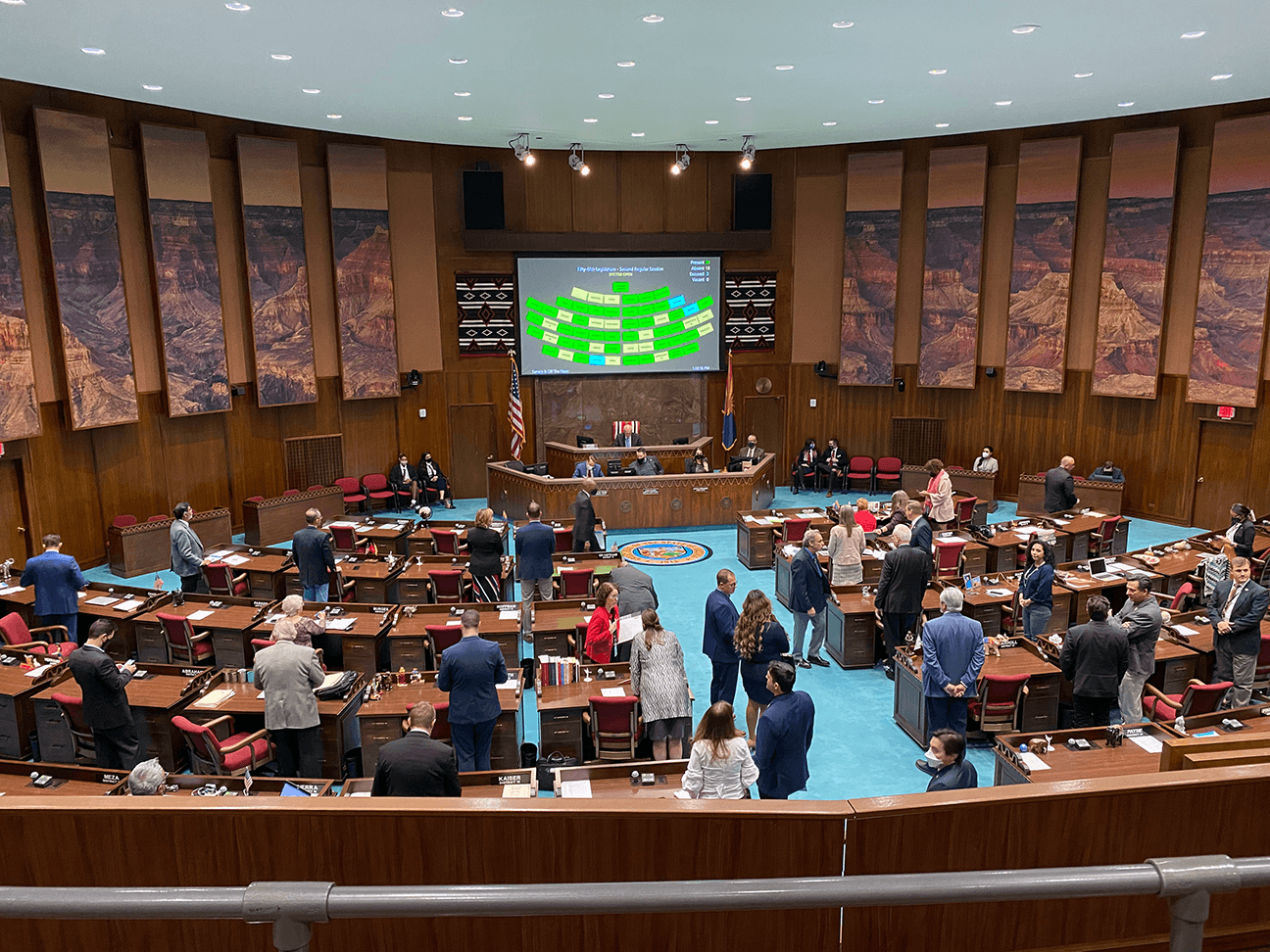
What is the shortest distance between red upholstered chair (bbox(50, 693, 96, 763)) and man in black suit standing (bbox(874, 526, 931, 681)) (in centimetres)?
720

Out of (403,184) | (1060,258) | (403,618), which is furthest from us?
(403,184)

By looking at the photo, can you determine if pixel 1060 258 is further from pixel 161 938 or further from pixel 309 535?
pixel 161 938

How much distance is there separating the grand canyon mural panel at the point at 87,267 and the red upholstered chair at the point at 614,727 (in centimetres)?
1009

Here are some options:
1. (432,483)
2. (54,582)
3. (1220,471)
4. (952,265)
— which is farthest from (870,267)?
(54,582)

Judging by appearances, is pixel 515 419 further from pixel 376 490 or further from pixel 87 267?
pixel 87 267

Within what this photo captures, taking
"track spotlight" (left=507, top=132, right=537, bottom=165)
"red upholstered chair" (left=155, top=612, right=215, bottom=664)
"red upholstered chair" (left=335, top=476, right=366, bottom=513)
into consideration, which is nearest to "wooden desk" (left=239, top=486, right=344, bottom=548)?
"red upholstered chair" (left=335, top=476, right=366, bottom=513)

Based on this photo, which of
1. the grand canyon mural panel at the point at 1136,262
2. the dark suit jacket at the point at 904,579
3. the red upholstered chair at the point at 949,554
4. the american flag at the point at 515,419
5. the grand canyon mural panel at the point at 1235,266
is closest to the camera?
the dark suit jacket at the point at 904,579

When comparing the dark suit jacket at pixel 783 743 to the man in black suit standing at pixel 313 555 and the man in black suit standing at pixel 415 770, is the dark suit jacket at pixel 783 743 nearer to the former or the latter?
the man in black suit standing at pixel 415 770

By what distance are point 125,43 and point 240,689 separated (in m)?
7.27

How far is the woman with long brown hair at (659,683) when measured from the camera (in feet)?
22.2

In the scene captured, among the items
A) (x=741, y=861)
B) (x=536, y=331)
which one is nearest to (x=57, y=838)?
(x=741, y=861)

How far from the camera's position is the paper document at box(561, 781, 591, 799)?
5.66m

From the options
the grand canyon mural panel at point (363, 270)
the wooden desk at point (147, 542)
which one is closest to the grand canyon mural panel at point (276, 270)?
the grand canyon mural panel at point (363, 270)

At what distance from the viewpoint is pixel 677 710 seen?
6.87 meters
